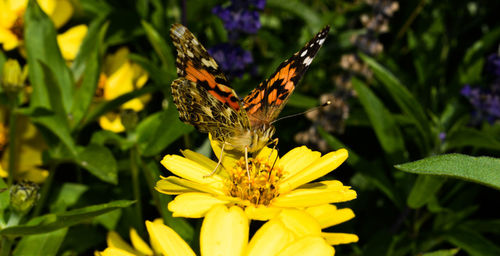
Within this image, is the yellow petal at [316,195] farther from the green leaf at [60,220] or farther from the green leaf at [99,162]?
the green leaf at [99,162]

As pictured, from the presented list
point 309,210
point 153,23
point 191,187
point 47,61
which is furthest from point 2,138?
point 309,210

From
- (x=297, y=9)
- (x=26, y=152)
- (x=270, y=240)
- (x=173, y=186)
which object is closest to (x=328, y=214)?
(x=270, y=240)

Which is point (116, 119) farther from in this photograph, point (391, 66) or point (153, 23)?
point (391, 66)

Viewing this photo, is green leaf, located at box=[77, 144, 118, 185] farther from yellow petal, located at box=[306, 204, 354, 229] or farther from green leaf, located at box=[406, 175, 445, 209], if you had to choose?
green leaf, located at box=[406, 175, 445, 209]

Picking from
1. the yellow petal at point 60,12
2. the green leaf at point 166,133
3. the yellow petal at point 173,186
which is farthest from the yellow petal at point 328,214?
the yellow petal at point 60,12

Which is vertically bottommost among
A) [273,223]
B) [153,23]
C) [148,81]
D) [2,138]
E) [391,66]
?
[2,138]

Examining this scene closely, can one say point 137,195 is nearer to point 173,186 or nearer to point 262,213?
point 173,186

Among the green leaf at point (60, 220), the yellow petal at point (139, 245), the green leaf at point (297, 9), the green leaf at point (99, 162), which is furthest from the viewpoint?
the green leaf at point (297, 9)
